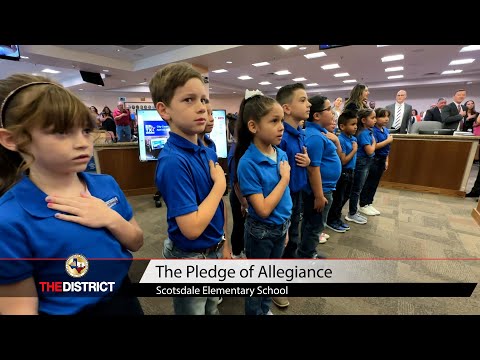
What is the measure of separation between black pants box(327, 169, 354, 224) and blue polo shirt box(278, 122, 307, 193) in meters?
0.89

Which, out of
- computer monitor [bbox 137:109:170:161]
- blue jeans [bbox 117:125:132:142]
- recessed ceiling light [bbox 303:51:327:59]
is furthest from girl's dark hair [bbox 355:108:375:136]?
recessed ceiling light [bbox 303:51:327:59]

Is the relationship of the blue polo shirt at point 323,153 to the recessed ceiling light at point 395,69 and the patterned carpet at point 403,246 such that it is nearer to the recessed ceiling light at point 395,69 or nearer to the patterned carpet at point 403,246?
the patterned carpet at point 403,246

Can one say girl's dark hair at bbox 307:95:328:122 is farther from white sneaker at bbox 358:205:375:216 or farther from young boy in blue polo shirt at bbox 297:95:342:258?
white sneaker at bbox 358:205:375:216

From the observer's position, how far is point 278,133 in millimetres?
834

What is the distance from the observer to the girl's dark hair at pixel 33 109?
16.1 inches

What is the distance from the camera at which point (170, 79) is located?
0.59m

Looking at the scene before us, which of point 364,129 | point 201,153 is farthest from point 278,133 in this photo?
point 364,129

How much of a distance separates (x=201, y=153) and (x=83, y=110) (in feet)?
1.01

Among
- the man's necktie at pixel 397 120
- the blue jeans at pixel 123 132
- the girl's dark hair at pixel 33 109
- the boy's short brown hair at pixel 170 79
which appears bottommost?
the blue jeans at pixel 123 132

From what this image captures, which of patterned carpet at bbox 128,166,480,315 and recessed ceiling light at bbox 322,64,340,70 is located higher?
recessed ceiling light at bbox 322,64,340,70

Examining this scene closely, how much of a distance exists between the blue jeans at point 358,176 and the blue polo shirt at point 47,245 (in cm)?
208

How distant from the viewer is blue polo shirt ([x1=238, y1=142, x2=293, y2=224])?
0.80 metres

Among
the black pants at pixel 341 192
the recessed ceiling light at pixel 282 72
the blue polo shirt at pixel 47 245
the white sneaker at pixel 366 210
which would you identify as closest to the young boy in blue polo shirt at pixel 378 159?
the white sneaker at pixel 366 210
